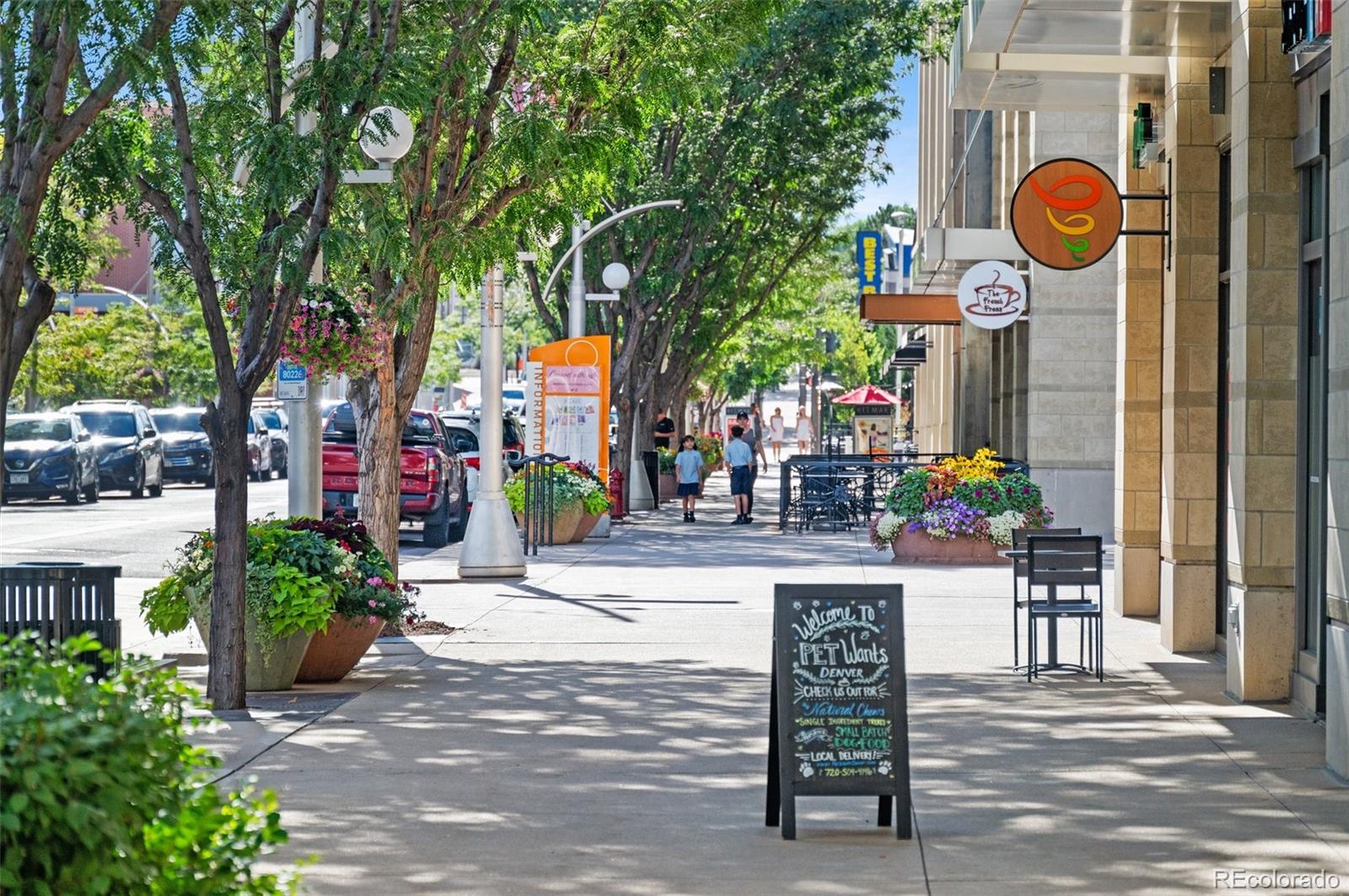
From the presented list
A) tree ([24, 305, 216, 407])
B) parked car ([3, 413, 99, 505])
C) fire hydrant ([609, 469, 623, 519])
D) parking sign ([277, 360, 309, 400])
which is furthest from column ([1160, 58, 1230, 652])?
tree ([24, 305, 216, 407])

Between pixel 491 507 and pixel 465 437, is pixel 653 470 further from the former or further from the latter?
pixel 491 507

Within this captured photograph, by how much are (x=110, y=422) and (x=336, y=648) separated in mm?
29275

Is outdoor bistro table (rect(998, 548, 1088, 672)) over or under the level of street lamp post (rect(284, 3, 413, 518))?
under

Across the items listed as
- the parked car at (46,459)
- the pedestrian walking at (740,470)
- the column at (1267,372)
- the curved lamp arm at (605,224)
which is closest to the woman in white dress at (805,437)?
the pedestrian walking at (740,470)

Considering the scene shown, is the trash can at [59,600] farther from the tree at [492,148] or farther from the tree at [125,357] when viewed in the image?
the tree at [125,357]

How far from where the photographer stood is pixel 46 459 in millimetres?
34906

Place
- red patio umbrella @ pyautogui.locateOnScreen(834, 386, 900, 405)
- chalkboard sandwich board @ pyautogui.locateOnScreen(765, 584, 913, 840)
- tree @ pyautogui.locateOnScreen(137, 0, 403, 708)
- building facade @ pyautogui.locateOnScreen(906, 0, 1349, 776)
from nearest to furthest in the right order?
1. chalkboard sandwich board @ pyautogui.locateOnScreen(765, 584, 913, 840)
2. building facade @ pyautogui.locateOnScreen(906, 0, 1349, 776)
3. tree @ pyautogui.locateOnScreen(137, 0, 403, 708)
4. red patio umbrella @ pyautogui.locateOnScreen(834, 386, 900, 405)

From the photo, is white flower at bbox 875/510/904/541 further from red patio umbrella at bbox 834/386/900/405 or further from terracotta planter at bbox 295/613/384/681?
red patio umbrella at bbox 834/386/900/405

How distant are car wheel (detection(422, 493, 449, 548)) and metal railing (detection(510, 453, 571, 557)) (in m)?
1.15

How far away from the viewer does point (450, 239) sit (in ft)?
45.4

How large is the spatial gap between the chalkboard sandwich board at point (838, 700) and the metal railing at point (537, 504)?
16.5 metres

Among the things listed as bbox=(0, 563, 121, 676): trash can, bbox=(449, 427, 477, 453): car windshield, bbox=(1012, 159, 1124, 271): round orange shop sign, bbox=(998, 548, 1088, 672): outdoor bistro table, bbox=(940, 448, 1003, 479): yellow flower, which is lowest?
bbox=(998, 548, 1088, 672): outdoor bistro table

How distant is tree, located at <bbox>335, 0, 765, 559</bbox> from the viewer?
13.7 meters

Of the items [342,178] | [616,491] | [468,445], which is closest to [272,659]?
[342,178]
